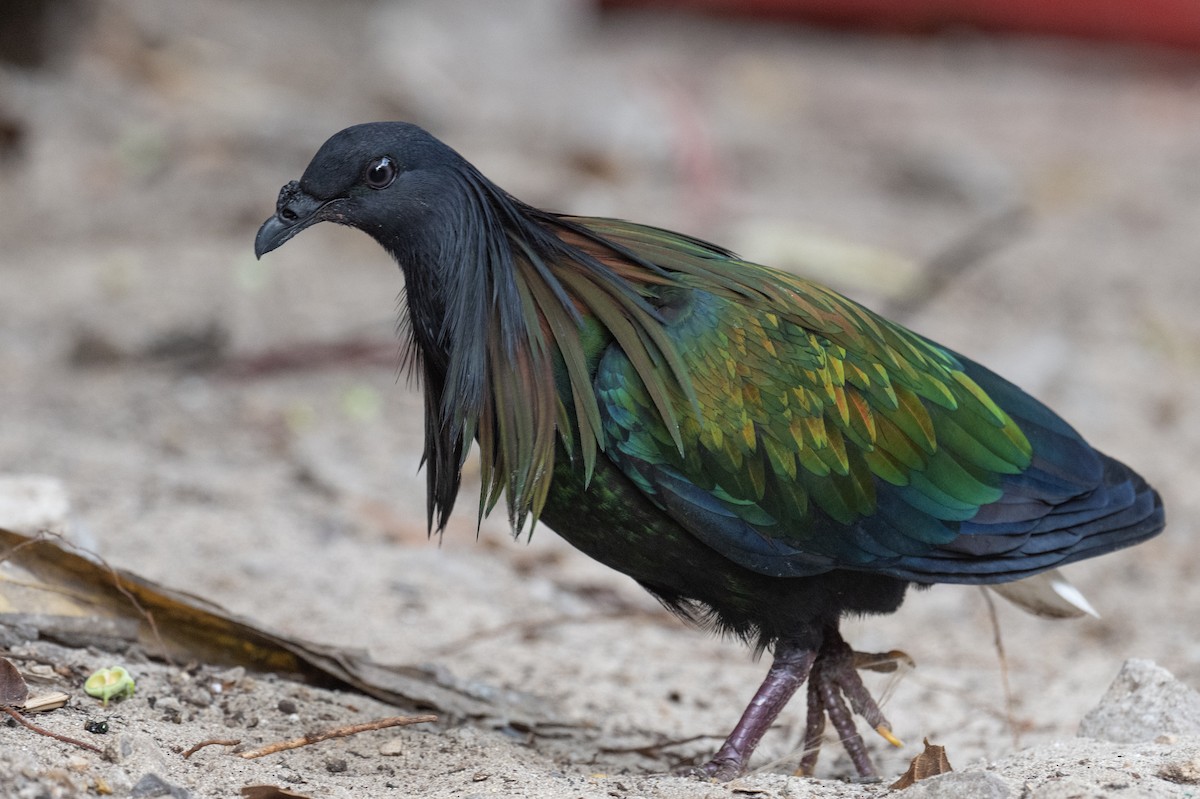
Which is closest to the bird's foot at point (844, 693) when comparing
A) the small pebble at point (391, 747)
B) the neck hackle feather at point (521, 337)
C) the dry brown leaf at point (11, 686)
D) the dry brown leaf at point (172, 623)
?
the dry brown leaf at point (172, 623)

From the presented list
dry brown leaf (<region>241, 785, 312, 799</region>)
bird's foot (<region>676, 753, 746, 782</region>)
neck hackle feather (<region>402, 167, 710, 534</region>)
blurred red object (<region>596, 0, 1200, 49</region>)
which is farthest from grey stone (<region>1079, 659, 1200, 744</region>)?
blurred red object (<region>596, 0, 1200, 49</region>)

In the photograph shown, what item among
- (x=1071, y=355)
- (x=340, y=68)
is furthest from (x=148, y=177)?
(x=1071, y=355)

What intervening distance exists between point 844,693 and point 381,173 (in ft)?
5.56

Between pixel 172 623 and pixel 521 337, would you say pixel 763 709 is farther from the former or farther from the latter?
pixel 172 623

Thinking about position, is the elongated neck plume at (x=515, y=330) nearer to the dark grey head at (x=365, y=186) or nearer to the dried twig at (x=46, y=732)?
the dark grey head at (x=365, y=186)

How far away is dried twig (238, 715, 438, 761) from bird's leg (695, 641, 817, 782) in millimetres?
652

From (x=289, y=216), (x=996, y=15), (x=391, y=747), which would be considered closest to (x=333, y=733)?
(x=391, y=747)

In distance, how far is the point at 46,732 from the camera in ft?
9.23

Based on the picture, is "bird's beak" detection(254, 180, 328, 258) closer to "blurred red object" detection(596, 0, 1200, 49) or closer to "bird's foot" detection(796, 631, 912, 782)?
"bird's foot" detection(796, 631, 912, 782)

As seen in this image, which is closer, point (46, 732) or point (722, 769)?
point (46, 732)

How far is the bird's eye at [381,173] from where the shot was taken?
3139 mm

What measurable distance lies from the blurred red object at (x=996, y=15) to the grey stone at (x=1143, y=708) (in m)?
10.6

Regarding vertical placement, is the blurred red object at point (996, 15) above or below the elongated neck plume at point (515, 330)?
above

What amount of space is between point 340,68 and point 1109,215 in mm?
5586
